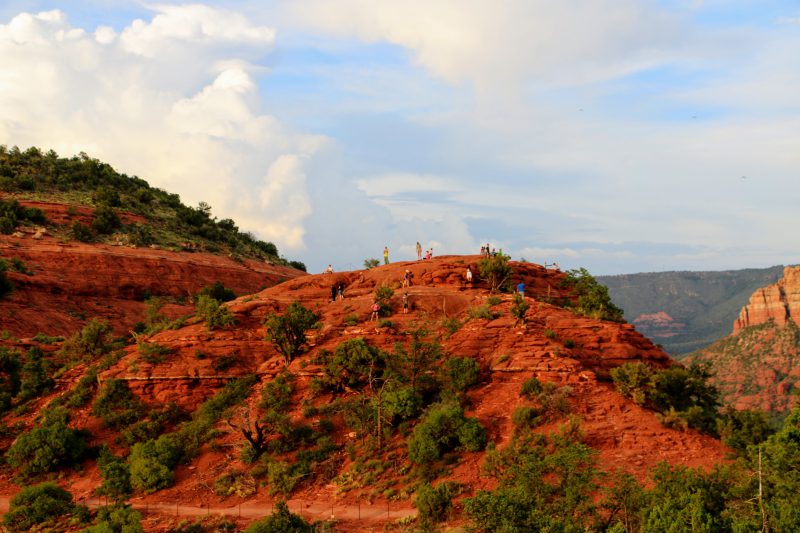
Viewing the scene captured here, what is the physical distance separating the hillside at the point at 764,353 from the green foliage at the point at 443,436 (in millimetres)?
52259

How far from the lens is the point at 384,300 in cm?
3738

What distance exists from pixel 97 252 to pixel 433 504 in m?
44.0

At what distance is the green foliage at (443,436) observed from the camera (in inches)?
1070

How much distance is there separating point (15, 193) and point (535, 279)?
161 ft

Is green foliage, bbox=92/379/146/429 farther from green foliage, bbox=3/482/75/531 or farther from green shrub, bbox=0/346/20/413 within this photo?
green shrub, bbox=0/346/20/413

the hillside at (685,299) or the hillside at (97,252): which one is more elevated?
the hillside at (97,252)

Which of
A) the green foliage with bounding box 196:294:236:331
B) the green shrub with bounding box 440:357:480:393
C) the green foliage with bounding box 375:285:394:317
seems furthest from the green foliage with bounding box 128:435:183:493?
the green shrub with bounding box 440:357:480:393

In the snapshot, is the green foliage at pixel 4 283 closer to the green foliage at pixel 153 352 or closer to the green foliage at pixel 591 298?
the green foliage at pixel 153 352

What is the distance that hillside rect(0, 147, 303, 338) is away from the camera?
5156 centimetres

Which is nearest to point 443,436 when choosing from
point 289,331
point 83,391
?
Answer: point 289,331

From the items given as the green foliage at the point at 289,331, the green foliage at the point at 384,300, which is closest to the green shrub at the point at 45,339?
the green foliage at the point at 289,331

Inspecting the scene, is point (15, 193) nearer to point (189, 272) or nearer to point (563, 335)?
point (189, 272)

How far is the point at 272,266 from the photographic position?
7269cm

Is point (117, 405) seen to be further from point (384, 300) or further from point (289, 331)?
point (384, 300)
